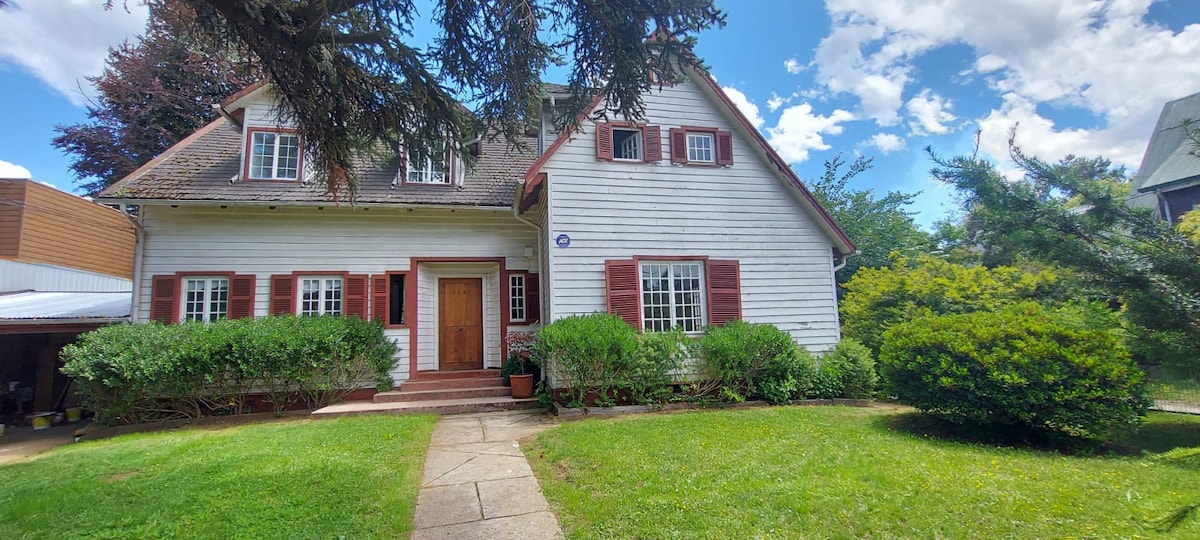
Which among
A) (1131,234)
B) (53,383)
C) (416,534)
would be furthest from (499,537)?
(53,383)

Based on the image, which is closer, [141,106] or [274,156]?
[274,156]

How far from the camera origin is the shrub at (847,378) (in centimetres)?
886

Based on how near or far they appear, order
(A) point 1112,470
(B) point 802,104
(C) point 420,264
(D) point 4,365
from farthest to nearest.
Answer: (B) point 802,104
(D) point 4,365
(C) point 420,264
(A) point 1112,470

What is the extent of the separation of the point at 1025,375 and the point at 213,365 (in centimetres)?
1171

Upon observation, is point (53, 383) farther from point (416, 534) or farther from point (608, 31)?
point (608, 31)

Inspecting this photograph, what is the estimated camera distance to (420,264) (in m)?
10.1

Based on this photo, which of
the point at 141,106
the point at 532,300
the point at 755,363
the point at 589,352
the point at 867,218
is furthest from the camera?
the point at 867,218

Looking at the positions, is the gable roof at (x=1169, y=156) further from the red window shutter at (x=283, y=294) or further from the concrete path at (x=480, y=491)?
the red window shutter at (x=283, y=294)

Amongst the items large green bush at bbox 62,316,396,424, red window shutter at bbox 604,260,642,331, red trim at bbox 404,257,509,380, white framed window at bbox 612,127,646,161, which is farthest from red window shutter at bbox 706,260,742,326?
large green bush at bbox 62,316,396,424

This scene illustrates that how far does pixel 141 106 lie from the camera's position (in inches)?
602

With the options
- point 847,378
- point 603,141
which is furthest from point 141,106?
point 847,378

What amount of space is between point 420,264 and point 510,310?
213 centimetres

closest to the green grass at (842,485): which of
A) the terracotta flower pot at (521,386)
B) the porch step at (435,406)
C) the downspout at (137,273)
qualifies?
the porch step at (435,406)

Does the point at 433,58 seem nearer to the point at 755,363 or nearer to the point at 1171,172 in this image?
the point at 755,363
